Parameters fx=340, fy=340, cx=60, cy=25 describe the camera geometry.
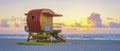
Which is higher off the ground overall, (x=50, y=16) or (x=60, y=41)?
(x=50, y=16)

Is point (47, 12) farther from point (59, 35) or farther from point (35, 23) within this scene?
point (59, 35)

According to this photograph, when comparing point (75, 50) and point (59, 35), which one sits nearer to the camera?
point (75, 50)

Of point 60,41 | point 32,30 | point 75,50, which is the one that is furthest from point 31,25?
point 75,50

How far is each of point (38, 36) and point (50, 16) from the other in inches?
→ 107

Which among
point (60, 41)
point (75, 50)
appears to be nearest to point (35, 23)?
point (60, 41)

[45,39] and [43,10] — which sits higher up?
[43,10]

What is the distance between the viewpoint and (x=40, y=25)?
37500 mm

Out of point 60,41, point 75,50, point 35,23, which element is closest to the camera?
point 75,50

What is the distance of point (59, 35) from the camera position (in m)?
41.9

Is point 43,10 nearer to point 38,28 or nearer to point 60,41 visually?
point 38,28

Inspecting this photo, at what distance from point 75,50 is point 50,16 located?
41.5 feet

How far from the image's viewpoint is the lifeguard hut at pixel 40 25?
37531 millimetres

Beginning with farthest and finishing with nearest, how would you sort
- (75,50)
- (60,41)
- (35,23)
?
(60,41)
(35,23)
(75,50)

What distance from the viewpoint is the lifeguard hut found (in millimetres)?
37531
